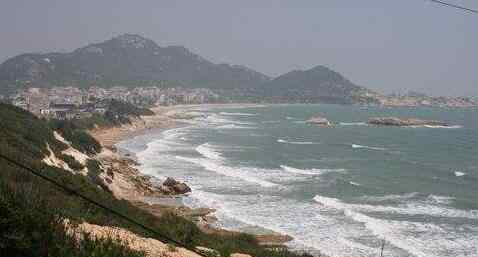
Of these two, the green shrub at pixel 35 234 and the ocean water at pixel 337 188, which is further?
the ocean water at pixel 337 188

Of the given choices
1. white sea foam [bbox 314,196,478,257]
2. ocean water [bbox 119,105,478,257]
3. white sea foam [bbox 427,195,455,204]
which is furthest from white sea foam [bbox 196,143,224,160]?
→ white sea foam [bbox 314,196,478,257]

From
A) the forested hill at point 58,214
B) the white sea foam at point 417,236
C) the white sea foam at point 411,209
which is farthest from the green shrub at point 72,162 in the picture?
the white sea foam at point 417,236

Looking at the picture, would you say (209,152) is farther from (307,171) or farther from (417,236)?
(417,236)

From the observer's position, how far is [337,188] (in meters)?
40.8

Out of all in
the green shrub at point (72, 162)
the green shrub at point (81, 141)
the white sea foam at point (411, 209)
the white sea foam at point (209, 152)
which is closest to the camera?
the white sea foam at point (411, 209)

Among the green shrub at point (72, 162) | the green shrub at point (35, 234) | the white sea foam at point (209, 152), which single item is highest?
the green shrub at point (35, 234)

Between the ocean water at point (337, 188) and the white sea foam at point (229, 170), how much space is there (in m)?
0.09

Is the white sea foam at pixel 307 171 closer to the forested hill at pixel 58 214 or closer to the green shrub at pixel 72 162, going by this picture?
the forested hill at pixel 58 214

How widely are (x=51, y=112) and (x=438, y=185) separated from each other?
258ft

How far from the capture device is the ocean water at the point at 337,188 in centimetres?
2777

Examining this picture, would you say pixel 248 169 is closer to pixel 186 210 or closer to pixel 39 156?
pixel 186 210

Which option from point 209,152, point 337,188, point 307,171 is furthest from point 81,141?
point 337,188

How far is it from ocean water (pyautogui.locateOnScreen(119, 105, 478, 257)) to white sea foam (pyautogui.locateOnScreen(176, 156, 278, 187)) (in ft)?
0.28

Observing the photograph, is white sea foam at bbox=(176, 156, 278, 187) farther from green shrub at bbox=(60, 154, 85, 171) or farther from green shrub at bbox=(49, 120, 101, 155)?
green shrub at bbox=(60, 154, 85, 171)
